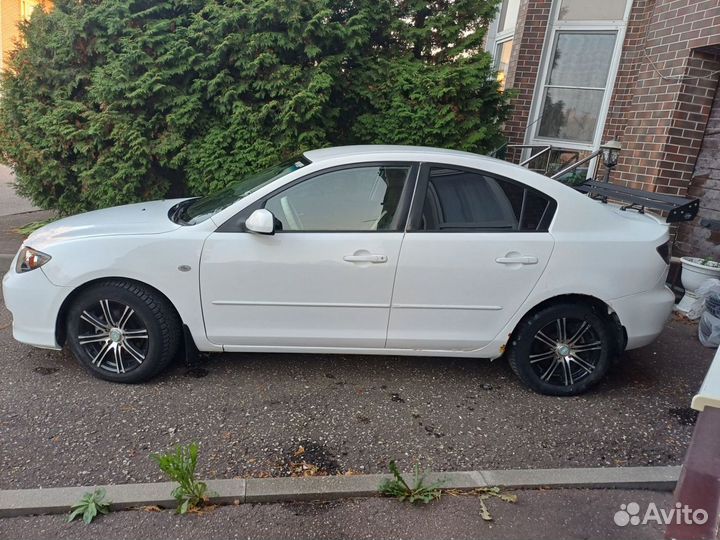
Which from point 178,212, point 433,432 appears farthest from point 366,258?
point 178,212

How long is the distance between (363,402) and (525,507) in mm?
1206

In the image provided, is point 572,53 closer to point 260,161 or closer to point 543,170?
point 543,170

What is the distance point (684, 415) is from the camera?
3508 mm

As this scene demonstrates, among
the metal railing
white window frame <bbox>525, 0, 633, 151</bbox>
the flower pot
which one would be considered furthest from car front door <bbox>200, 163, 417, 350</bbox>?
white window frame <bbox>525, 0, 633, 151</bbox>

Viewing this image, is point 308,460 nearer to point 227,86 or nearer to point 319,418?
point 319,418

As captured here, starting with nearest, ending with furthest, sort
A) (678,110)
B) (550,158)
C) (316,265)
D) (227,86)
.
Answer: (316,265), (678,110), (227,86), (550,158)

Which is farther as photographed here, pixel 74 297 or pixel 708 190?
pixel 708 190

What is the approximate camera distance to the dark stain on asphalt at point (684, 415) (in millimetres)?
3422

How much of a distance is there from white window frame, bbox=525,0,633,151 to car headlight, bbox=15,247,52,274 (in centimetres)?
670

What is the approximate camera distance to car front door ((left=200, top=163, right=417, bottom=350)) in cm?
328

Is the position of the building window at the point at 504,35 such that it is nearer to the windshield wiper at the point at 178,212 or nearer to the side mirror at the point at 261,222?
the windshield wiper at the point at 178,212

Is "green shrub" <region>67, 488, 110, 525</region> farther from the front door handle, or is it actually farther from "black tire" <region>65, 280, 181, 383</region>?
the front door handle

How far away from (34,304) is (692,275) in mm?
5776

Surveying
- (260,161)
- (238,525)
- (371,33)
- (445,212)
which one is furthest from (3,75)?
(238,525)
